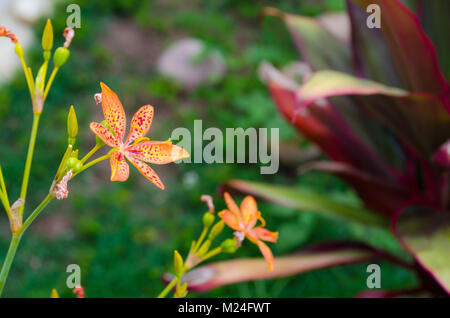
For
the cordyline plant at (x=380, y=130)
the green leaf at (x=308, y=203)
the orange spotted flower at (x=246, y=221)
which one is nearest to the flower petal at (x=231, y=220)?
the orange spotted flower at (x=246, y=221)

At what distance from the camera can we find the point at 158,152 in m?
0.50

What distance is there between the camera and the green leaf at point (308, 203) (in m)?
1.28

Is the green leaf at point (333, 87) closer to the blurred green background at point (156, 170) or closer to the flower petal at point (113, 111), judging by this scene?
the flower petal at point (113, 111)

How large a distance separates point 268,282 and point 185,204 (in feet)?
1.62

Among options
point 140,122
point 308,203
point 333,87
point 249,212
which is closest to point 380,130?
point 308,203

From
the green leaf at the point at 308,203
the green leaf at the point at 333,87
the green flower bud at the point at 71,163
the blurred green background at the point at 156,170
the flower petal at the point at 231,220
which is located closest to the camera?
the green flower bud at the point at 71,163

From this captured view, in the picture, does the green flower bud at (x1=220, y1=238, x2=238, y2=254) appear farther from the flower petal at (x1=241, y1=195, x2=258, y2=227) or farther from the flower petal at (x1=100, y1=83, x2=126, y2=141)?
the flower petal at (x1=100, y1=83, x2=126, y2=141)

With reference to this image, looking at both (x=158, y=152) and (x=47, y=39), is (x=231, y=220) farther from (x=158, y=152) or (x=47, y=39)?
(x=47, y=39)

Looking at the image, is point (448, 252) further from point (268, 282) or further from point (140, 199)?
point (140, 199)

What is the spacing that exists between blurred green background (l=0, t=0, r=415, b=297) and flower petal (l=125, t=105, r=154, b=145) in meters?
1.09

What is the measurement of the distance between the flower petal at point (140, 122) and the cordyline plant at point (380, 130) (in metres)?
0.45

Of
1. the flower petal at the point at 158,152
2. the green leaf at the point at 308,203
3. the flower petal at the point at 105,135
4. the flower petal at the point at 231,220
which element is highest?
the green leaf at the point at 308,203

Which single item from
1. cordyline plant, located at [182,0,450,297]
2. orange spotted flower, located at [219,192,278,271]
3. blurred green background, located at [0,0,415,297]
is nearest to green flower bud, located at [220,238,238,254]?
orange spotted flower, located at [219,192,278,271]

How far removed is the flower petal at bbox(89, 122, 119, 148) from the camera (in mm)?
476
